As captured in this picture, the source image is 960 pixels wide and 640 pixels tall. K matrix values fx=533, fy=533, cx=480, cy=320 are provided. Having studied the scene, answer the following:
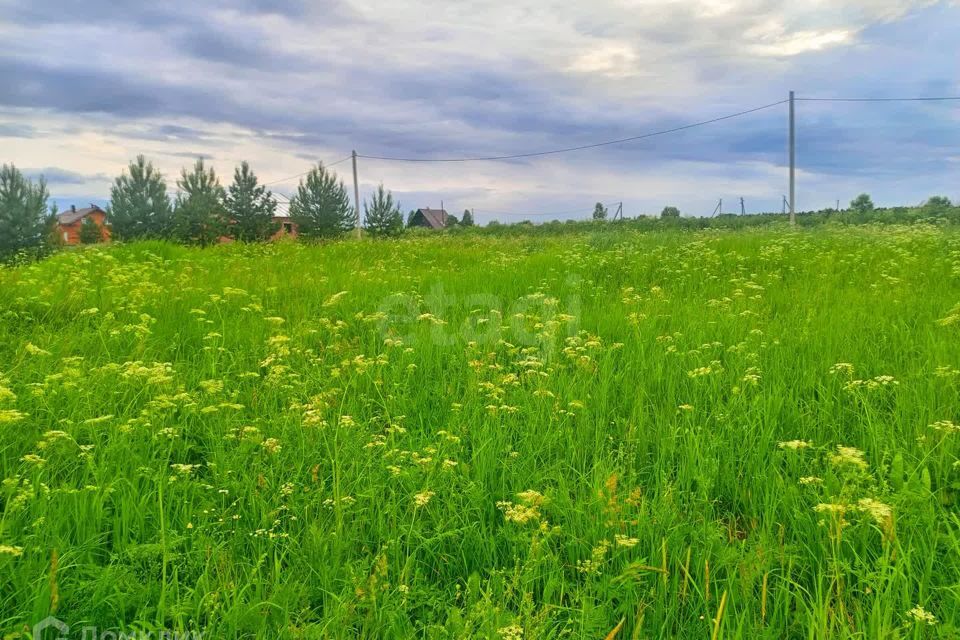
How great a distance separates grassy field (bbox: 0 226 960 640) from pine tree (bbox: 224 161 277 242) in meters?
34.5

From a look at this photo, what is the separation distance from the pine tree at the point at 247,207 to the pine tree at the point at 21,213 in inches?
553

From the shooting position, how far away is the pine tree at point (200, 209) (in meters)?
34.4

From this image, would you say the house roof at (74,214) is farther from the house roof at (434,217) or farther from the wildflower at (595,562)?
the wildflower at (595,562)

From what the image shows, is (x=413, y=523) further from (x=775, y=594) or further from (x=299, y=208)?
(x=299, y=208)

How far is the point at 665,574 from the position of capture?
203 cm

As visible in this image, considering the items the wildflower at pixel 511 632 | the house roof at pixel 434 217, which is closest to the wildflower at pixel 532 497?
the wildflower at pixel 511 632

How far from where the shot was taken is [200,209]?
35250mm

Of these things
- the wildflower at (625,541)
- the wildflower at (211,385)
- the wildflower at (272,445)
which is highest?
the wildflower at (211,385)

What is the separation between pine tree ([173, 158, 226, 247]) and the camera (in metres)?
34.4

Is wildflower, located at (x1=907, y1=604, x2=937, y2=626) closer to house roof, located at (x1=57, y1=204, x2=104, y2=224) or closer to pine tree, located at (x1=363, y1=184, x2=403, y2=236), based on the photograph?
pine tree, located at (x1=363, y1=184, x2=403, y2=236)

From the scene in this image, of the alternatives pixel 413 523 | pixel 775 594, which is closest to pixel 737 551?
pixel 775 594

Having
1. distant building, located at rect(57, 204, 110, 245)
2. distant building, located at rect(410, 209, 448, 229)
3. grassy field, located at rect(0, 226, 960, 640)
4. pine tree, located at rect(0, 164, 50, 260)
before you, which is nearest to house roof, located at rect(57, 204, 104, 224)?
distant building, located at rect(57, 204, 110, 245)

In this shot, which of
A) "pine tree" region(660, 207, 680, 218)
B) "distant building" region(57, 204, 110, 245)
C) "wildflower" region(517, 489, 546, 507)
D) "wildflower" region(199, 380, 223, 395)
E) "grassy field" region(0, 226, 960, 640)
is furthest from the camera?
"distant building" region(57, 204, 110, 245)

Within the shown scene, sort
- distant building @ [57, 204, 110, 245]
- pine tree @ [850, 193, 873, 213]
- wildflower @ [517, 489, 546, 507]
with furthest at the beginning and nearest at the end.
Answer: distant building @ [57, 204, 110, 245]
pine tree @ [850, 193, 873, 213]
wildflower @ [517, 489, 546, 507]
